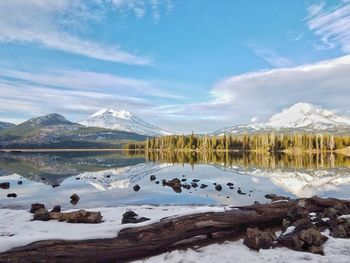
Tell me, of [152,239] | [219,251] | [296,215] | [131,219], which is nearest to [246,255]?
[219,251]

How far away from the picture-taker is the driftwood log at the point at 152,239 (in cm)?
1242

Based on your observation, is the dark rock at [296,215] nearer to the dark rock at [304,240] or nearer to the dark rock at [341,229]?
the dark rock at [341,229]

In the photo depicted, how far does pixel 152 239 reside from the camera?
14.3 meters

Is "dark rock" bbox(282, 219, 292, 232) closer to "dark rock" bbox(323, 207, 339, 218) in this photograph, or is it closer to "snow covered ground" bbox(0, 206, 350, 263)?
"snow covered ground" bbox(0, 206, 350, 263)

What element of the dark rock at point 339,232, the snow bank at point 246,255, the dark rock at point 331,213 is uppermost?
the dark rock at point 331,213

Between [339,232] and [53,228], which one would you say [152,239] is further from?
[339,232]

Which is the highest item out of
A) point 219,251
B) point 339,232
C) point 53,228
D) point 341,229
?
point 341,229

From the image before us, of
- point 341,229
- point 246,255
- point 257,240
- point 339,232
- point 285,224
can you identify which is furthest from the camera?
point 285,224

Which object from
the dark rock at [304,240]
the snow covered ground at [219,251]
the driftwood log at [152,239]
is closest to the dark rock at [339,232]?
the snow covered ground at [219,251]

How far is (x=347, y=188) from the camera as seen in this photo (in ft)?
150

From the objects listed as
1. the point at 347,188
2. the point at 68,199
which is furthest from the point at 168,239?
the point at 347,188

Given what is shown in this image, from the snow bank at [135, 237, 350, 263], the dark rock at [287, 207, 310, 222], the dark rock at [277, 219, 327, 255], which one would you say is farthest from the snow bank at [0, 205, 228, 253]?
the dark rock at [287, 207, 310, 222]

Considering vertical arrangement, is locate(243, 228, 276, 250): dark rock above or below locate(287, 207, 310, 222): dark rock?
below

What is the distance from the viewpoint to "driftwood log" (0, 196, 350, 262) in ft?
40.8
